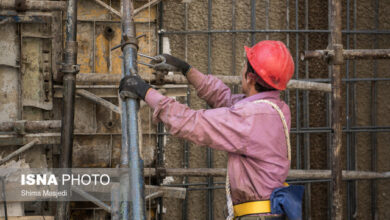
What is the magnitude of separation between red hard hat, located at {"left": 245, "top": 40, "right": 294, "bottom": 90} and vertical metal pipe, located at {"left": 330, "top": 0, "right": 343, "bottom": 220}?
39.7 inches

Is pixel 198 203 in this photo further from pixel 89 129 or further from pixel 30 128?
pixel 30 128

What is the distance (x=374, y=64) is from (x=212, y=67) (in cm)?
233

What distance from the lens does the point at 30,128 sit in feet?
13.6

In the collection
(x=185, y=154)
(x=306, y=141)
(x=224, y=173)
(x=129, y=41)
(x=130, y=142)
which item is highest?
(x=129, y=41)

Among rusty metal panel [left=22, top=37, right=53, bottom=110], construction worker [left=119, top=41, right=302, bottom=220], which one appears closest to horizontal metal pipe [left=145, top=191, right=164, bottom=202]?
rusty metal panel [left=22, top=37, right=53, bottom=110]

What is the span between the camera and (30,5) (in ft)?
13.0

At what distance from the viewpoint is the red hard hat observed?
2.87 m

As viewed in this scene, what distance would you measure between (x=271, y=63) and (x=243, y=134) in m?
0.52

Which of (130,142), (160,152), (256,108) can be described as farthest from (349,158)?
(130,142)

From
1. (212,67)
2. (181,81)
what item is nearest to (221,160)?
(212,67)

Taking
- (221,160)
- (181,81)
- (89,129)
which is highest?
(181,81)

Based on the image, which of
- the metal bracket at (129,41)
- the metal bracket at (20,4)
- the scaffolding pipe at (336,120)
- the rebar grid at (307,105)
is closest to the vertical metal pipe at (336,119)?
the scaffolding pipe at (336,120)

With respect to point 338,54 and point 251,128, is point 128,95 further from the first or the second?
point 338,54

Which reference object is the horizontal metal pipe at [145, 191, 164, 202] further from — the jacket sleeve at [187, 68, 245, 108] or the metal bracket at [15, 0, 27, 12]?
the metal bracket at [15, 0, 27, 12]
